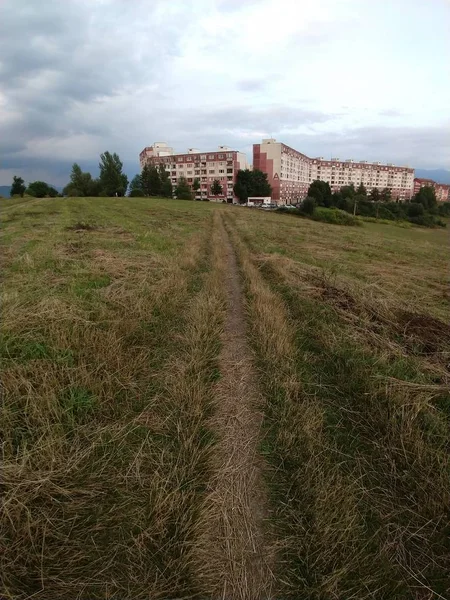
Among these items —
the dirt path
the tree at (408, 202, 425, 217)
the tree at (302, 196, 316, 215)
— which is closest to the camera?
the dirt path

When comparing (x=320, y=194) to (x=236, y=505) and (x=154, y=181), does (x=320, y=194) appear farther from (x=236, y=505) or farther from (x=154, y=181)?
(x=236, y=505)

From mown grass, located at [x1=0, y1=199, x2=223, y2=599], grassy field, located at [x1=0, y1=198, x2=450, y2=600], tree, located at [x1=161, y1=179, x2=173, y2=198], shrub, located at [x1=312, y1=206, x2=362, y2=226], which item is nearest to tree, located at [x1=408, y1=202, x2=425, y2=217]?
shrub, located at [x1=312, y1=206, x2=362, y2=226]

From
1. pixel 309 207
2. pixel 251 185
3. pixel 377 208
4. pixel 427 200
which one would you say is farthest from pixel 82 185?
pixel 427 200

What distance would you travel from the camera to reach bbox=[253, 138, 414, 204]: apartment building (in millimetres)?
107188

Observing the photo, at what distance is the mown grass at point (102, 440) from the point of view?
1.74m

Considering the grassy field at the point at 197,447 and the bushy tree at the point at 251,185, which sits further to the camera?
the bushy tree at the point at 251,185

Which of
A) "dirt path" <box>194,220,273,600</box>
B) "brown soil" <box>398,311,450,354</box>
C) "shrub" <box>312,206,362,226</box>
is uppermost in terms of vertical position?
"shrub" <box>312,206,362,226</box>

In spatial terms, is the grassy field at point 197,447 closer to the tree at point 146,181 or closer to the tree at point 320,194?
the tree at point 146,181

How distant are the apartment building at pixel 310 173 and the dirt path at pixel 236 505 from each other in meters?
110

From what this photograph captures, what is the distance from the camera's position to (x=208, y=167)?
347 ft

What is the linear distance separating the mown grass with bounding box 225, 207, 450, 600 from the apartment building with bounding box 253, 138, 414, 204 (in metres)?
108

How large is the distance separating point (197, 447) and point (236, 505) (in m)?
0.54

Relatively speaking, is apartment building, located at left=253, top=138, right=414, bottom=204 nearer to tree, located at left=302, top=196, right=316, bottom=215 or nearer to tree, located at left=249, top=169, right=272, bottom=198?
tree, located at left=249, top=169, right=272, bottom=198

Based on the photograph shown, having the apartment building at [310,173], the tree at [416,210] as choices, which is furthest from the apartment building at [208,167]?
the tree at [416,210]
